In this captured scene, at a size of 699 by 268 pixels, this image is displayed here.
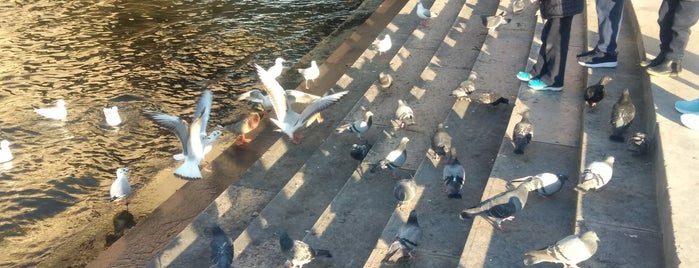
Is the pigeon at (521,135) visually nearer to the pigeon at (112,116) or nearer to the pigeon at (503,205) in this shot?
the pigeon at (503,205)

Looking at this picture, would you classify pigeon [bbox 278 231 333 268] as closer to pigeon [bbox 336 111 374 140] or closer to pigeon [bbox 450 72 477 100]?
pigeon [bbox 336 111 374 140]

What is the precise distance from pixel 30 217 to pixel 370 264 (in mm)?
4911

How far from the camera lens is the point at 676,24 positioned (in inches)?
276

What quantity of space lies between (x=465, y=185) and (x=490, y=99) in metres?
1.76

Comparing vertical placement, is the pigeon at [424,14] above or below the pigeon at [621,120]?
below

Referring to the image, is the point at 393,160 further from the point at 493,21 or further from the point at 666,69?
the point at 493,21

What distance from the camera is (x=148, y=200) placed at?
846 centimetres

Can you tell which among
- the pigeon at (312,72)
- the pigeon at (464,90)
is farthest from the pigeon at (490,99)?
the pigeon at (312,72)

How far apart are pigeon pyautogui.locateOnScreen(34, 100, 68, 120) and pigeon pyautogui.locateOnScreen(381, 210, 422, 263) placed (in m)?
7.01

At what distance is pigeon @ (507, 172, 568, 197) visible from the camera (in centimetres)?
570

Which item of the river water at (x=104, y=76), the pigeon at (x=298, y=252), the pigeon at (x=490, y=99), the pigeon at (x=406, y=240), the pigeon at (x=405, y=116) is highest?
the pigeon at (x=406, y=240)

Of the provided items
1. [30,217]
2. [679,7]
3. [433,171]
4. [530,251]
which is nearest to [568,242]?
[530,251]

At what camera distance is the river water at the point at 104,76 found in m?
8.60

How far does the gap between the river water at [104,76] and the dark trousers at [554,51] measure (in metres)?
5.32
